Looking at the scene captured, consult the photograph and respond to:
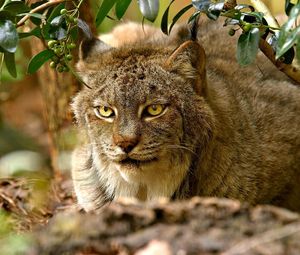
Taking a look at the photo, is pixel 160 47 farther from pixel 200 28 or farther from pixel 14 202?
pixel 14 202

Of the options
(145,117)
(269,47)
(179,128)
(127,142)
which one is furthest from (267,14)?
(127,142)

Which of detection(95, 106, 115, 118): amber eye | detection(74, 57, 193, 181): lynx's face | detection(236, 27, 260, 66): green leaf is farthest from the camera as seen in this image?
detection(95, 106, 115, 118): amber eye

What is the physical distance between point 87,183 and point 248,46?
5.93 ft

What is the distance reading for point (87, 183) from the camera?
5.10 m

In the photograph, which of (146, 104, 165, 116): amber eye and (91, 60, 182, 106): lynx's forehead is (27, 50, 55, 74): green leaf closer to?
(91, 60, 182, 106): lynx's forehead

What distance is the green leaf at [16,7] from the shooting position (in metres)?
4.05

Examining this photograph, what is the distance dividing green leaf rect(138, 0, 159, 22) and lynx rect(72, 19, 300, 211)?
772 millimetres

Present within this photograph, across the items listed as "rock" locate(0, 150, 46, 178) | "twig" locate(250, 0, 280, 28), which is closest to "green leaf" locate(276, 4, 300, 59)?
"twig" locate(250, 0, 280, 28)

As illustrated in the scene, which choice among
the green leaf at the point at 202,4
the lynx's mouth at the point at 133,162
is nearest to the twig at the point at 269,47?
the green leaf at the point at 202,4

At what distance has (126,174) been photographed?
14.6ft

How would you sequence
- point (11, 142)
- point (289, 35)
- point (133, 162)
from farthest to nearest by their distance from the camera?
1. point (11, 142)
2. point (133, 162)
3. point (289, 35)

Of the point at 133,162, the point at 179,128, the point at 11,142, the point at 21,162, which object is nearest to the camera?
the point at 133,162

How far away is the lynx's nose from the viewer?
14.0ft

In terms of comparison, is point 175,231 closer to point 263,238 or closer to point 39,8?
point 263,238
